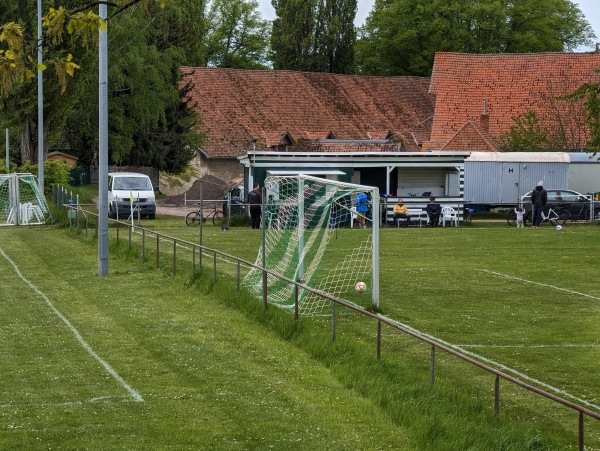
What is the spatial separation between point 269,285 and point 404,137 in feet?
190

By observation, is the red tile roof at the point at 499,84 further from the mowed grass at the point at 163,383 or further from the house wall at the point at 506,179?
the mowed grass at the point at 163,383

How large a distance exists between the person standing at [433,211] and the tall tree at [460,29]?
3887 centimetres

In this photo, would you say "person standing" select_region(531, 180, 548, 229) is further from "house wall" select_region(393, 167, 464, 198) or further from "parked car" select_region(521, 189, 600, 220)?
"house wall" select_region(393, 167, 464, 198)

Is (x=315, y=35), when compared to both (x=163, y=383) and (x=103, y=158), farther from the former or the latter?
(x=163, y=383)

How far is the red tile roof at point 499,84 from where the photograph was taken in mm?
65188

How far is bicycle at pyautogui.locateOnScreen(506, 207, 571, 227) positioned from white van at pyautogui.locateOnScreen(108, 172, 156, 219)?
1395cm

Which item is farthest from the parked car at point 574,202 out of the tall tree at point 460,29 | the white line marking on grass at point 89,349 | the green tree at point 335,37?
the green tree at point 335,37

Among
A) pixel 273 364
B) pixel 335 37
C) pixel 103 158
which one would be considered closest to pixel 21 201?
pixel 103 158

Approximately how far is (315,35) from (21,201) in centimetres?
4534

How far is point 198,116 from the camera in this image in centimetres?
6769

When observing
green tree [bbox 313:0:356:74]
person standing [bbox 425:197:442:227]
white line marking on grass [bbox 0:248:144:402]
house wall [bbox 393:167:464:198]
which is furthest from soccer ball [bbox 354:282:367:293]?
green tree [bbox 313:0:356:74]

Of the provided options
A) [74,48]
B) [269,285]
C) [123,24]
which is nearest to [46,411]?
[269,285]

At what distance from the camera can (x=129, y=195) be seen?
48.2 metres

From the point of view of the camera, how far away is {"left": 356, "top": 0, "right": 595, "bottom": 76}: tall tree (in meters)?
82.9
